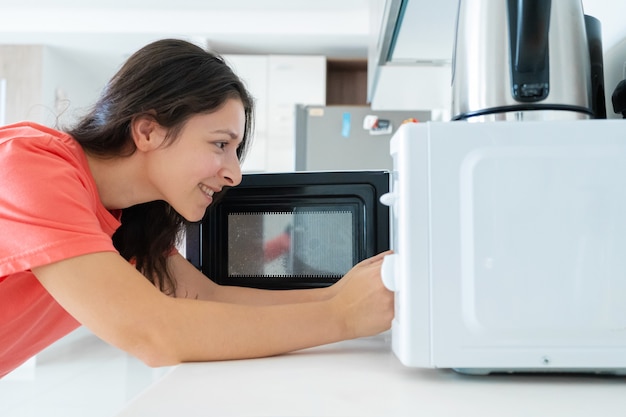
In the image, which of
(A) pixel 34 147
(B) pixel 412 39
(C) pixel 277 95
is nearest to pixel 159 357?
(A) pixel 34 147

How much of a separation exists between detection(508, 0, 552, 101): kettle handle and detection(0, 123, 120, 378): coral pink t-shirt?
463 millimetres

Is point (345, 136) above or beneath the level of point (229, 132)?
above

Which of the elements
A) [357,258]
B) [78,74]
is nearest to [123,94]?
[357,258]

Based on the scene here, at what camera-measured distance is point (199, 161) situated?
86 centimetres

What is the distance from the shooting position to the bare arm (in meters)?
0.60

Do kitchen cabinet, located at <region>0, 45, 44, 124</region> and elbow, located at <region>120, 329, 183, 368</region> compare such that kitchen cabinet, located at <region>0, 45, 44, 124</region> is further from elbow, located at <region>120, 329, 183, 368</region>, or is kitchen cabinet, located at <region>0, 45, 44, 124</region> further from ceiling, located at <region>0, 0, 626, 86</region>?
elbow, located at <region>120, 329, 183, 368</region>

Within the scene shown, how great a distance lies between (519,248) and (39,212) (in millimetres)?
491

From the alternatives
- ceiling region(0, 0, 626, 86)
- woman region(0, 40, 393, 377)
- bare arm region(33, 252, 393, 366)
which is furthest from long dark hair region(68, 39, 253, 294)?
ceiling region(0, 0, 626, 86)

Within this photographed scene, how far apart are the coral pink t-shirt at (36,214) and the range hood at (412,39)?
0.64 meters

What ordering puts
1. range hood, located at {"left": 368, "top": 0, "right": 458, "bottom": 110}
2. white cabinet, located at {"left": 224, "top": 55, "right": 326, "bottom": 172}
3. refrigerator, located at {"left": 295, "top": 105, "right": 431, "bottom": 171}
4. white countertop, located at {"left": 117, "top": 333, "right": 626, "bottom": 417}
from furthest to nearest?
1. white cabinet, located at {"left": 224, "top": 55, "right": 326, "bottom": 172}
2. refrigerator, located at {"left": 295, "top": 105, "right": 431, "bottom": 171}
3. range hood, located at {"left": 368, "top": 0, "right": 458, "bottom": 110}
4. white countertop, located at {"left": 117, "top": 333, "right": 626, "bottom": 417}

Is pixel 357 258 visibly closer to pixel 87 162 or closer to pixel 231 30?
pixel 87 162

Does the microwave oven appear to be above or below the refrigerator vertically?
below

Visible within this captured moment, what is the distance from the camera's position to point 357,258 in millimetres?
960

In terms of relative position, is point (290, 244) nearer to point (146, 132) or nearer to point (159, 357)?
point (146, 132)
